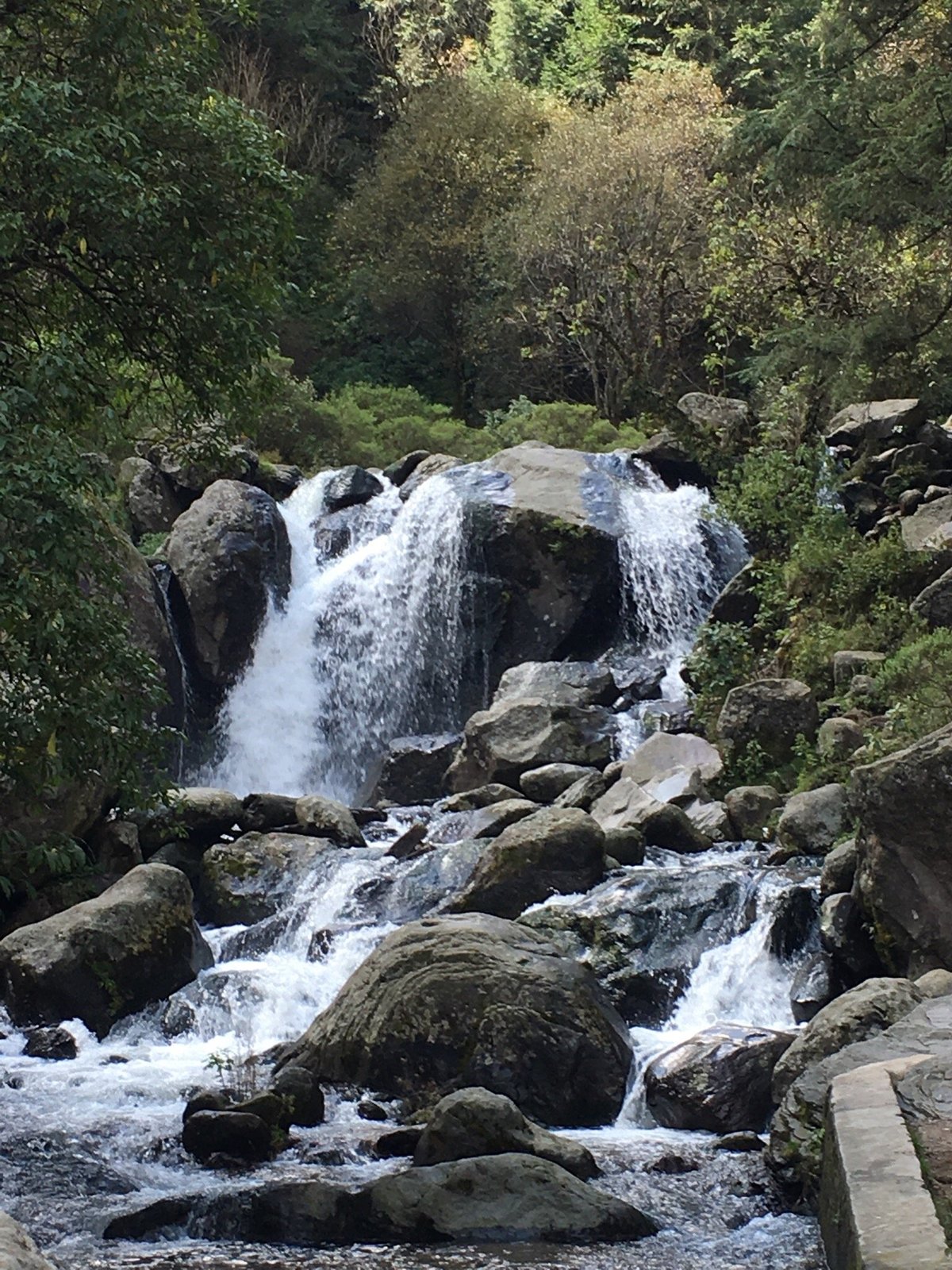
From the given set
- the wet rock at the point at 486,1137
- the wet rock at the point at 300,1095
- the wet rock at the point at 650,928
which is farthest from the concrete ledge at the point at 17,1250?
the wet rock at the point at 650,928

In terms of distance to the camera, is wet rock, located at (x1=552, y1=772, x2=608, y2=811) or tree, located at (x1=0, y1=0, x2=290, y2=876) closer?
tree, located at (x1=0, y1=0, x2=290, y2=876)

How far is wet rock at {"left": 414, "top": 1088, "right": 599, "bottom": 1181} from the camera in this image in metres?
6.91

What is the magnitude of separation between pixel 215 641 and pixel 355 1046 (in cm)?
1067

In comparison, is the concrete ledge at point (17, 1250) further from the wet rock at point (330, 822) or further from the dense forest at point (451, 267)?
the wet rock at point (330, 822)

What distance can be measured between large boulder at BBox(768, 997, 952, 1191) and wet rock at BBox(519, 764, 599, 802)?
710 centimetres

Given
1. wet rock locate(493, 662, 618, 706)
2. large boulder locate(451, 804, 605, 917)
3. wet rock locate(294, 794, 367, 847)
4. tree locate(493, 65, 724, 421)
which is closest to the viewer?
large boulder locate(451, 804, 605, 917)

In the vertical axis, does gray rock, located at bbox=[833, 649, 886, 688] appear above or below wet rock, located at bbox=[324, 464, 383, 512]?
below

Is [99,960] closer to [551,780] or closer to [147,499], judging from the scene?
[551,780]

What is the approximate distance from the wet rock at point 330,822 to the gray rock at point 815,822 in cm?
427

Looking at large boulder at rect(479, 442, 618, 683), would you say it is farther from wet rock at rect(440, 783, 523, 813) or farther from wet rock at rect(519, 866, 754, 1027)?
wet rock at rect(519, 866, 754, 1027)

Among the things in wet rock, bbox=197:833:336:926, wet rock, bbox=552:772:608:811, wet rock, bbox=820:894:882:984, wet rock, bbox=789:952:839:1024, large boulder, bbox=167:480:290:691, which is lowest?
wet rock, bbox=789:952:839:1024

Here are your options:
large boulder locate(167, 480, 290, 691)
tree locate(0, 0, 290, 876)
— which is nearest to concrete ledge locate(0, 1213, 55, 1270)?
tree locate(0, 0, 290, 876)

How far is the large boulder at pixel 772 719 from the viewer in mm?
13258

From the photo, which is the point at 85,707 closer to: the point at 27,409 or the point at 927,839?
the point at 27,409
